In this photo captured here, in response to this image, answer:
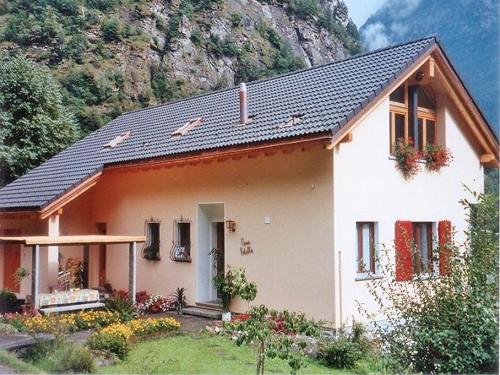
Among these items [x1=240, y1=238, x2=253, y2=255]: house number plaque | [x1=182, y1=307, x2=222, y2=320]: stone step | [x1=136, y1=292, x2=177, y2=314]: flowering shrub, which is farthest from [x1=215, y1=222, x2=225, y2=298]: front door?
[x1=240, y1=238, x2=253, y2=255]: house number plaque

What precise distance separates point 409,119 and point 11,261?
12.3 meters

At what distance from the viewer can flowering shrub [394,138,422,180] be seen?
12625mm

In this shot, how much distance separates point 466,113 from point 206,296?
323 inches

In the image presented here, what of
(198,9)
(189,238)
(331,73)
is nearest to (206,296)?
(189,238)

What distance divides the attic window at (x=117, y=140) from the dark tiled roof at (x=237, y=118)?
290 mm

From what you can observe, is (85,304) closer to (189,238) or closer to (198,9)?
(189,238)

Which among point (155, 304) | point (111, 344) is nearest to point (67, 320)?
point (155, 304)

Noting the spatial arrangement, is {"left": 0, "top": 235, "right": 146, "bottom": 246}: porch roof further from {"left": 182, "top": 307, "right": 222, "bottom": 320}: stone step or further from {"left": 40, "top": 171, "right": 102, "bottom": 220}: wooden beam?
{"left": 182, "top": 307, "right": 222, "bottom": 320}: stone step

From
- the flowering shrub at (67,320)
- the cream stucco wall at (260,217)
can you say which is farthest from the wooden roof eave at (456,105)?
the flowering shrub at (67,320)

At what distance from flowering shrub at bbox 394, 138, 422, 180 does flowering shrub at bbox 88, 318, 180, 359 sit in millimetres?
6125

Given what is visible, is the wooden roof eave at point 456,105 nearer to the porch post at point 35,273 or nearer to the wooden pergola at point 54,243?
the wooden pergola at point 54,243

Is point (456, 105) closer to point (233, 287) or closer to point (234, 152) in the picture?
point (234, 152)

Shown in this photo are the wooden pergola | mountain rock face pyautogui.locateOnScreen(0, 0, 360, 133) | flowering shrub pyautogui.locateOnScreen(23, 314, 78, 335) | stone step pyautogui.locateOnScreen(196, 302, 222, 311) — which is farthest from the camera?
mountain rock face pyautogui.locateOnScreen(0, 0, 360, 133)

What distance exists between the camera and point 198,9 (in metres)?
25.6
